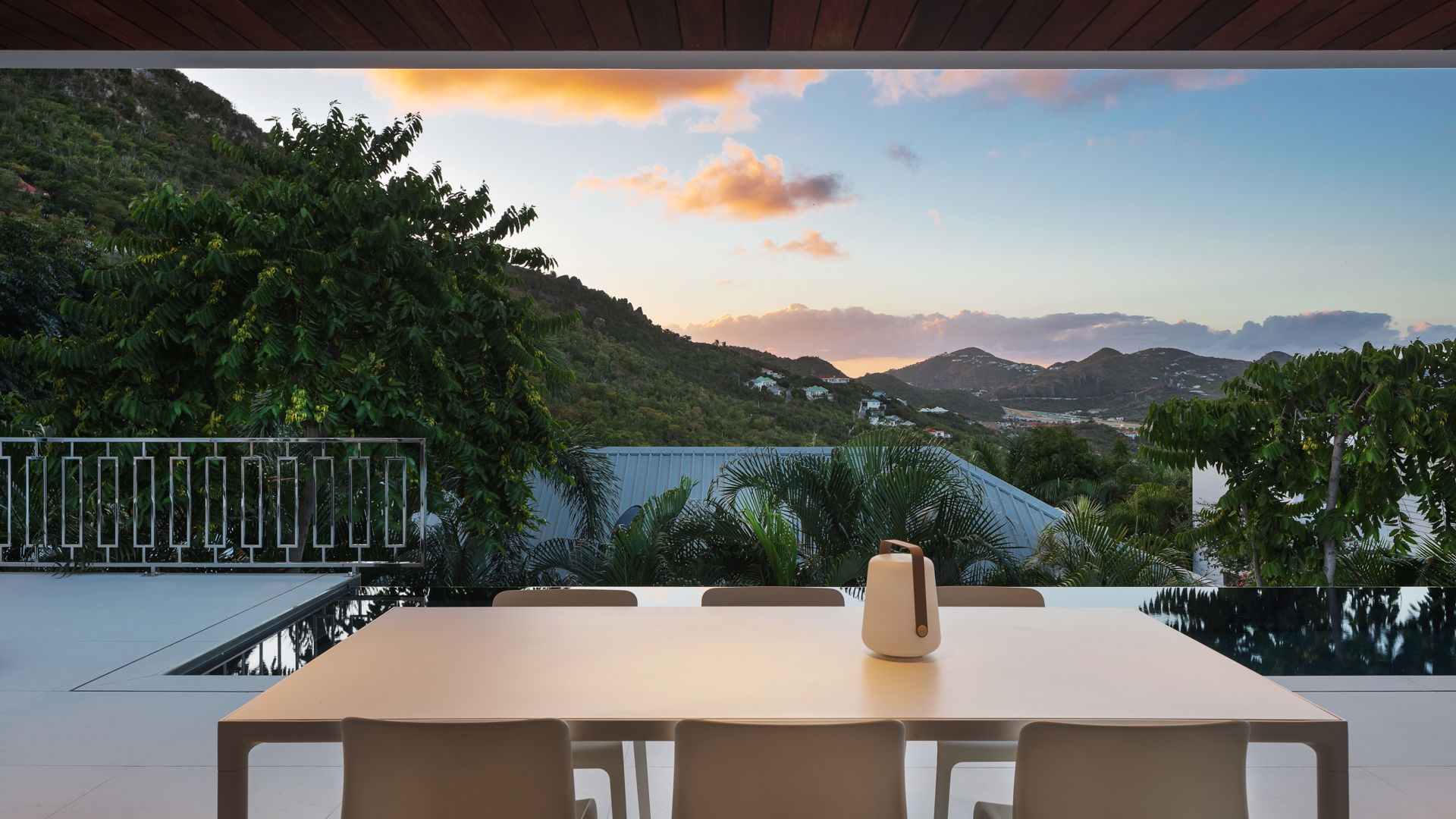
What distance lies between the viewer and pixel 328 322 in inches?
249

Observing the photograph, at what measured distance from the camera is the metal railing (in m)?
5.47

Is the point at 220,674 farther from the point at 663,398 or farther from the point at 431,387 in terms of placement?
the point at 663,398

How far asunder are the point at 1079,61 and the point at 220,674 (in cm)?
397

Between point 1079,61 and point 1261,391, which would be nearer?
point 1079,61

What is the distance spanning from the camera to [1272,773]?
2703 mm
